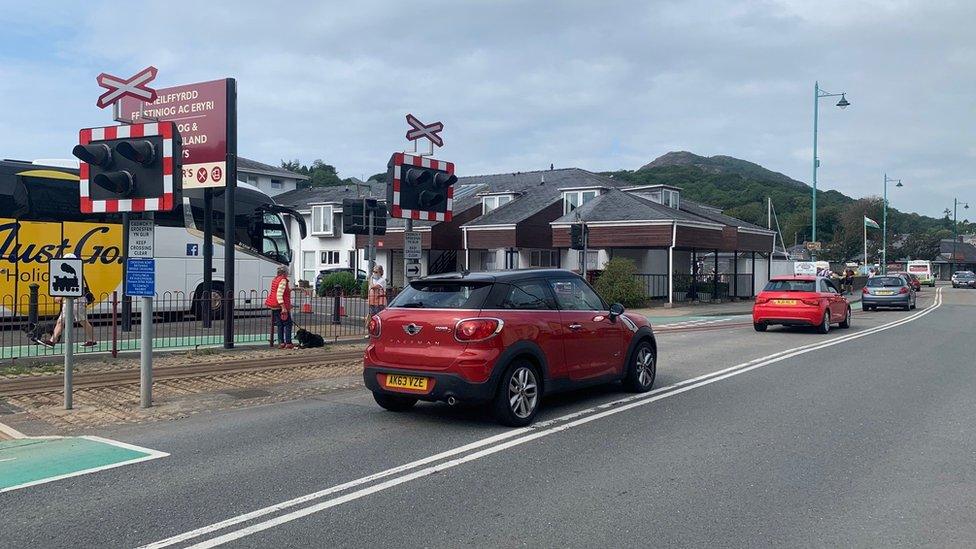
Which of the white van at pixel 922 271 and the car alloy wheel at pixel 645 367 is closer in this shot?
the car alloy wheel at pixel 645 367

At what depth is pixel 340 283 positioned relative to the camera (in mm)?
38438

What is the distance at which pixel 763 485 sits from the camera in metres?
5.81

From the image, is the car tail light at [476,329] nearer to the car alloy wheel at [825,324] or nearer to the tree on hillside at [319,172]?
the car alloy wheel at [825,324]

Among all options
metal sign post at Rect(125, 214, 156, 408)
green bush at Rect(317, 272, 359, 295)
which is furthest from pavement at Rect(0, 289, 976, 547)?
green bush at Rect(317, 272, 359, 295)

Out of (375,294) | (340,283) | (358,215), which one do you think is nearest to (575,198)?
(340,283)

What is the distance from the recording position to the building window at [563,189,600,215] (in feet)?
139

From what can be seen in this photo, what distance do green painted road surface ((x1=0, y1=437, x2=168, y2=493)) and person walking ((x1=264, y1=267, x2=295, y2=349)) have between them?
23.4ft

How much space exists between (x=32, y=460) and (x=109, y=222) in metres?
13.0

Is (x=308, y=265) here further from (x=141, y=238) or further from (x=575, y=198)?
(x=141, y=238)

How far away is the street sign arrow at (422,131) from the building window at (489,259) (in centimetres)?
2891

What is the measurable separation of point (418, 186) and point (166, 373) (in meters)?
5.05

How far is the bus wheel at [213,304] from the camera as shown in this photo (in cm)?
1573

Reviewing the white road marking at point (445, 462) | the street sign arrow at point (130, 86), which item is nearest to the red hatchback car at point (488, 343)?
the white road marking at point (445, 462)

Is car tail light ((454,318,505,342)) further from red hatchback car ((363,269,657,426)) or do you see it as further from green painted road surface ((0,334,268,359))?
green painted road surface ((0,334,268,359))
